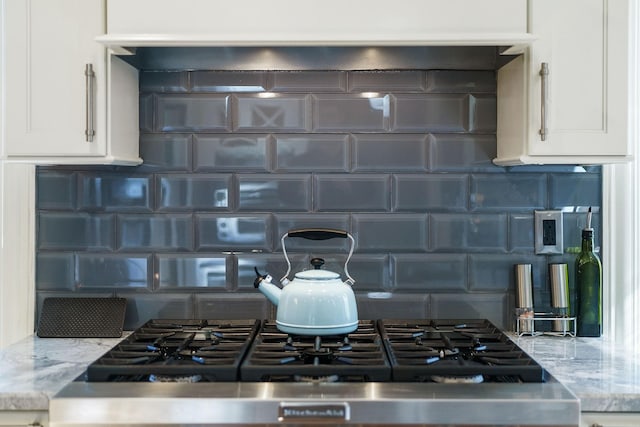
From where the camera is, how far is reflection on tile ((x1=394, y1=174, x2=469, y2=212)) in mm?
2383

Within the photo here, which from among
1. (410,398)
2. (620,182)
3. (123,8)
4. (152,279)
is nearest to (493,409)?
(410,398)

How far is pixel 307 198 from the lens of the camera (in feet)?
7.84

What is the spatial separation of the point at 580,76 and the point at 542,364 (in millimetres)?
825

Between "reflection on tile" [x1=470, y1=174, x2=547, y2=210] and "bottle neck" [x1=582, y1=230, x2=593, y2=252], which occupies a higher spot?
"reflection on tile" [x1=470, y1=174, x2=547, y2=210]

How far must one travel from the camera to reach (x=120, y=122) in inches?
85.3

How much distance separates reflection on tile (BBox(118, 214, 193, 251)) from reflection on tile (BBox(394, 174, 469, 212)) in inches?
28.5

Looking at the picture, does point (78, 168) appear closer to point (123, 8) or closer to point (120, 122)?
point (120, 122)

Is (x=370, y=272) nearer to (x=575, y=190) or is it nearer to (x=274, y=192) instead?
(x=274, y=192)

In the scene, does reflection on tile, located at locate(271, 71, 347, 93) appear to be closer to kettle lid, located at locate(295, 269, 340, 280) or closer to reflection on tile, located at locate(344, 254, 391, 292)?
reflection on tile, located at locate(344, 254, 391, 292)

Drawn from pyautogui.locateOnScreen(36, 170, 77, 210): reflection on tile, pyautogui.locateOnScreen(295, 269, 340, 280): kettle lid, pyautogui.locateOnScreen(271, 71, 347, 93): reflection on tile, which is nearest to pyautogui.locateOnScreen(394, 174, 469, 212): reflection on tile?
pyautogui.locateOnScreen(271, 71, 347, 93): reflection on tile

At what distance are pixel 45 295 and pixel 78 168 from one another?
0.45 meters

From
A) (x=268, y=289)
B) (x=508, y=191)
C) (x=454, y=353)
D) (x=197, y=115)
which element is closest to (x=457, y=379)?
(x=454, y=353)

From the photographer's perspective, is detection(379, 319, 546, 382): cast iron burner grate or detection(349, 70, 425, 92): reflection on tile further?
detection(349, 70, 425, 92): reflection on tile

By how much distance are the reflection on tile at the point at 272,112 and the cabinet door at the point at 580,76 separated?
0.76 metres
